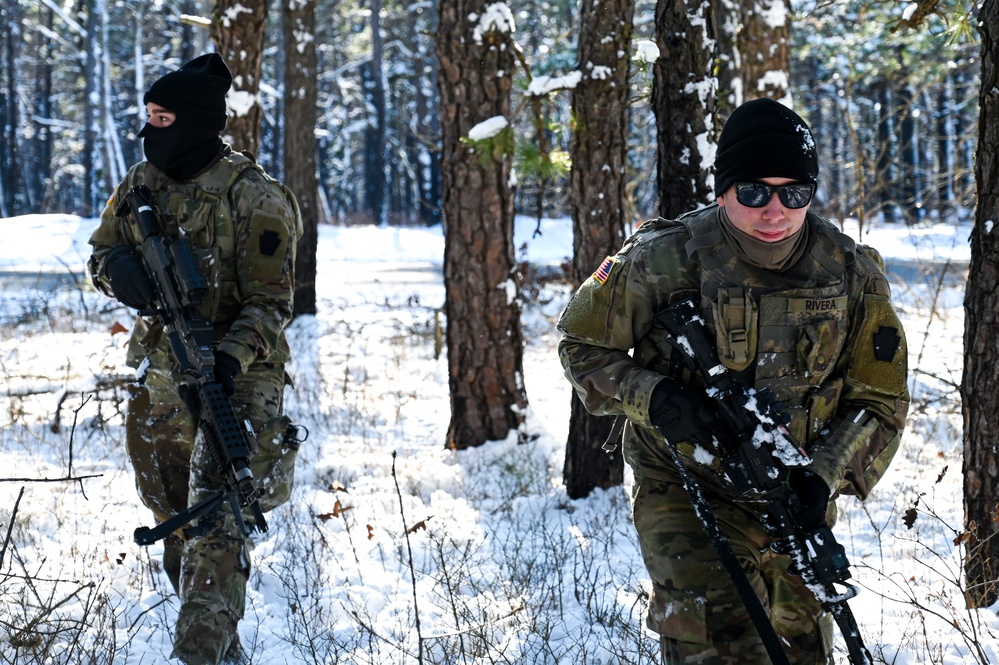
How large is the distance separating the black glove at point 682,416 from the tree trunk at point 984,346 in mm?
1780

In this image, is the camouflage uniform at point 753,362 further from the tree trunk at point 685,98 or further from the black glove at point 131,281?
the tree trunk at point 685,98

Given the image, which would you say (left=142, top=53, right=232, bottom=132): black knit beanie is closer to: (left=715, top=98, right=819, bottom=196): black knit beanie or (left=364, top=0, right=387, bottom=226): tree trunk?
(left=715, top=98, right=819, bottom=196): black knit beanie

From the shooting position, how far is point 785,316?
273 cm

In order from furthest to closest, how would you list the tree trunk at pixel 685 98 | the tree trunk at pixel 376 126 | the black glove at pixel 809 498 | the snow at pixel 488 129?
the tree trunk at pixel 376 126
the snow at pixel 488 129
the tree trunk at pixel 685 98
the black glove at pixel 809 498

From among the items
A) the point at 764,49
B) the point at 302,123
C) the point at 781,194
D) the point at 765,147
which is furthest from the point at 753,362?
the point at 302,123

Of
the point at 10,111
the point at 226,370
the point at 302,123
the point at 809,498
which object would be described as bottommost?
the point at 809,498

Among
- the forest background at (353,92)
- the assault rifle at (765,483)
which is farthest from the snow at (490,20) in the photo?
the forest background at (353,92)

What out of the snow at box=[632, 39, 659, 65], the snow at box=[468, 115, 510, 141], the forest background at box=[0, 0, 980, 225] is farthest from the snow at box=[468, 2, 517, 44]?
the forest background at box=[0, 0, 980, 225]

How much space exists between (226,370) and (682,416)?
179 centimetres

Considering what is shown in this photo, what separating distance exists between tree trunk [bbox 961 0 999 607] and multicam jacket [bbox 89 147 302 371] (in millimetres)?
2780

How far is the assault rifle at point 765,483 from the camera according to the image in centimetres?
245

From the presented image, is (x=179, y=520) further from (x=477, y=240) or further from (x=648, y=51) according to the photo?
(x=477, y=240)

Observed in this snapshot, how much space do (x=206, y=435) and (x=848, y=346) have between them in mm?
2237

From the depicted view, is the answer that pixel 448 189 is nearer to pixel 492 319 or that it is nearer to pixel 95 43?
pixel 492 319
